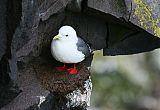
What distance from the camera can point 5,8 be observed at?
1.25 meters

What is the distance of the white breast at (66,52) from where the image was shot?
63.5 inches

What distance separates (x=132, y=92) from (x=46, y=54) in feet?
7.48

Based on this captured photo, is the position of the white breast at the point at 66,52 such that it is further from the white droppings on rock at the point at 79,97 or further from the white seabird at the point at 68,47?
the white droppings on rock at the point at 79,97

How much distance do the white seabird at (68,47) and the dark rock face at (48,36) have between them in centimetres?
4

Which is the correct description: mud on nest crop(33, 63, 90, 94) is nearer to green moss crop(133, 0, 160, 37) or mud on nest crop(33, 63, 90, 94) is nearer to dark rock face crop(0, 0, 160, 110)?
dark rock face crop(0, 0, 160, 110)

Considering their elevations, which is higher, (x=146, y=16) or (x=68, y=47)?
(x=146, y=16)

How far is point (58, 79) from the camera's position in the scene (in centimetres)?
165

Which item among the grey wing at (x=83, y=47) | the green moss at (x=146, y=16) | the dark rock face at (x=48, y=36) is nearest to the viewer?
the dark rock face at (x=48, y=36)

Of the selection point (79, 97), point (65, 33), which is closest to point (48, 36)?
point (65, 33)

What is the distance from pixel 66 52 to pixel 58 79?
Answer: 98 mm

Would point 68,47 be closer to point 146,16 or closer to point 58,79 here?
point 58,79

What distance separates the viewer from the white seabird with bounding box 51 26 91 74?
5.25ft

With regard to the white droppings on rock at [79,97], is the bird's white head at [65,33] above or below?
above

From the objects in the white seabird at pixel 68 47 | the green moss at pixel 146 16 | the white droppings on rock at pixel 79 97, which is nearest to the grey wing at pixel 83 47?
the white seabird at pixel 68 47
